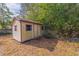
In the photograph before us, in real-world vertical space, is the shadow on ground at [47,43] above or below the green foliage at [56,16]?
below

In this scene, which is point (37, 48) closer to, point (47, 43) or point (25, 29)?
point (47, 43)

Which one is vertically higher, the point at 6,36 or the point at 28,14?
the point at 28,14

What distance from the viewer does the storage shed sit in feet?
7.73

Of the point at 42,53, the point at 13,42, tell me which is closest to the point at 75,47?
the point at 42,53

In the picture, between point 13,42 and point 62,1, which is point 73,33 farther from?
point 13,42

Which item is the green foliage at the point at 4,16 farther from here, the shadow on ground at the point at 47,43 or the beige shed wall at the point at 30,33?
the shadow on ground at the point at 47,43

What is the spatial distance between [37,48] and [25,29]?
0.28m

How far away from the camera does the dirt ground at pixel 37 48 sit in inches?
93.2

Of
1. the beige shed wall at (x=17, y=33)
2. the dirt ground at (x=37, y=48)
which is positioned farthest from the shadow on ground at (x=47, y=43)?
the beige shed wall at (x=17, y=33)

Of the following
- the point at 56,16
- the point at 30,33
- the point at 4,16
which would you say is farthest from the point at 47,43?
the point at 4,16

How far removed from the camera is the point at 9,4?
2.36 m

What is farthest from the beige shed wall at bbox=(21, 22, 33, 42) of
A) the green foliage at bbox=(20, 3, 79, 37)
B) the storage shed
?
the green foliage at bbox=(20, 3, 79, 37)

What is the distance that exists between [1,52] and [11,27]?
0.33 metres

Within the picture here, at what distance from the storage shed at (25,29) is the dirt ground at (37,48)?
6 centimetres
